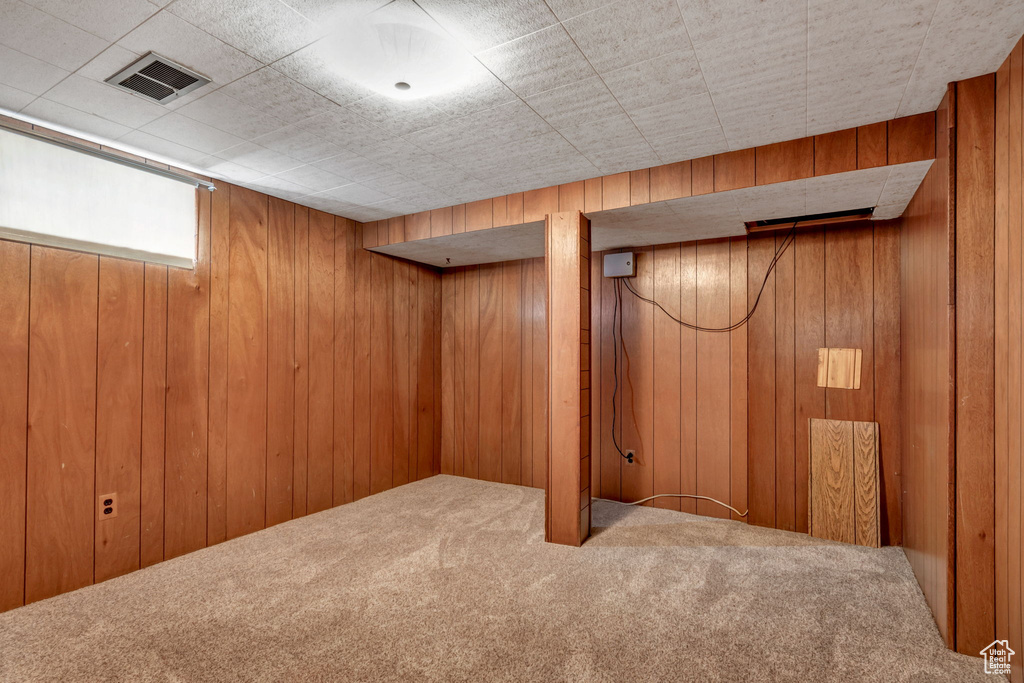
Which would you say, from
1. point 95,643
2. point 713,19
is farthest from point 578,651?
point 713,19

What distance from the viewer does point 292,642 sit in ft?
6.47

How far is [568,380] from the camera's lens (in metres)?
2.98

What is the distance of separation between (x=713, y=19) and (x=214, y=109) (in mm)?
2004

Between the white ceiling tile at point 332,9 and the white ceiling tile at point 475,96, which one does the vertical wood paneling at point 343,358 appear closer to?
the white ceiling tile at point 475,96

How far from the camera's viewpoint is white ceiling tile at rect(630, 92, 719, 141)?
6.71 ft

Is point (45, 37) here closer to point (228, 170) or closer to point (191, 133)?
point (191, 133)

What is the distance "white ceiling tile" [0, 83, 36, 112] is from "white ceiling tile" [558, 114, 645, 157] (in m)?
2.26

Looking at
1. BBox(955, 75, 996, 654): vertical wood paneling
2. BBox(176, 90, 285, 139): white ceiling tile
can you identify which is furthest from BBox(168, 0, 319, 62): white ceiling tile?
BBox(955, 75, 996, 654): vertical wood paneling

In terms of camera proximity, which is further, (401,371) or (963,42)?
(401,371)

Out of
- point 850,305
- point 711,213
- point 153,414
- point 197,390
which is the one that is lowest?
point 153,414

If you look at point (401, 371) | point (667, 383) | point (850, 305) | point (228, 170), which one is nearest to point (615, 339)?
point (667, 383)

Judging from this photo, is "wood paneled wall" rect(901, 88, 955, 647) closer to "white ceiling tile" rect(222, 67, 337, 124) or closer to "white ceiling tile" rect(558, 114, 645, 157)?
"white ceiling tile" rect(558, 114, 645, 157)

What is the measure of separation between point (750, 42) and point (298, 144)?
80.2 inches

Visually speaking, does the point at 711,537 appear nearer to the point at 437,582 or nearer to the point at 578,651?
the point at 578,651
